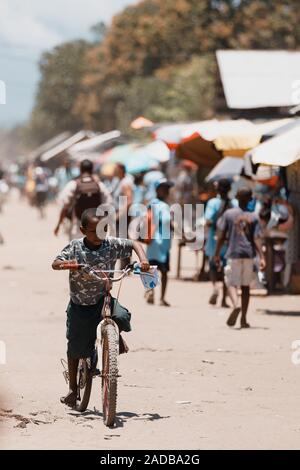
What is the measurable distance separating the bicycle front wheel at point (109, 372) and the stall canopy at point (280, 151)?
6.36 meters

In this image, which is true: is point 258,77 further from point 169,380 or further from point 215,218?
point 169,380

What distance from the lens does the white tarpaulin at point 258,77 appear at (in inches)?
952

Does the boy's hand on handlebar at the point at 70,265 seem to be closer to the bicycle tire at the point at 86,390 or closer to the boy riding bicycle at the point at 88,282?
the boy riding bicycle at the point at 88,282

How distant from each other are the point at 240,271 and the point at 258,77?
12177 mm

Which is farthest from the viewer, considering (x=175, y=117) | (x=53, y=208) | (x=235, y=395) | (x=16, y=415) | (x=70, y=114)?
(x=70, y=114)

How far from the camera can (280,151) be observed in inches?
569

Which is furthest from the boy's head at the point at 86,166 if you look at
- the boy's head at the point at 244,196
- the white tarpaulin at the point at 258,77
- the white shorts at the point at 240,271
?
the white tarpaulin at the point at 258,77

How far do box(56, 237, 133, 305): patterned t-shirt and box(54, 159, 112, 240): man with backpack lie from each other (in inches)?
280

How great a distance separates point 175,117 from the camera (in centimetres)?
6122

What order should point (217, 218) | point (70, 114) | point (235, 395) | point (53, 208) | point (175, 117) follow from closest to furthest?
point (235, 395) → point (217, 218) → point (53, 208) → point (175, 117) → point (70, 114)

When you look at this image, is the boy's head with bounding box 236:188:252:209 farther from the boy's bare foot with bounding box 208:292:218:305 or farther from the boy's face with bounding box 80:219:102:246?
the boy's face with bounding box 80:219:102:246
